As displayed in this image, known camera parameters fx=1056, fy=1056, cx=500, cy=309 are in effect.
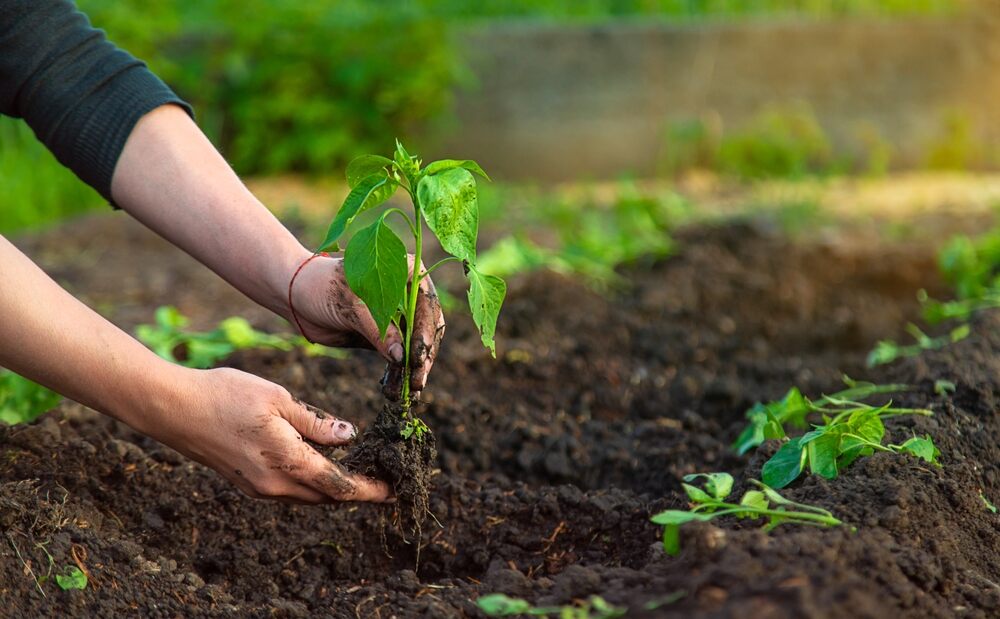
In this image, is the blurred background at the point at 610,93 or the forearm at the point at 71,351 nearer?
the forearm at the point at 71,351

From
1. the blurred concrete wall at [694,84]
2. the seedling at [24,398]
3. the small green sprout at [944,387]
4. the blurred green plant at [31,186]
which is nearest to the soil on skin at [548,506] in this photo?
the small green sprout at [944,387]

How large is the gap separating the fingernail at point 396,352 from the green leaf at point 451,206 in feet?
0.67

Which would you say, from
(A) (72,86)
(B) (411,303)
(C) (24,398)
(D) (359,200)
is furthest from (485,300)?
(C) (24,398)

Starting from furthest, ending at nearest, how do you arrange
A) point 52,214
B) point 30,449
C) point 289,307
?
1. point 52,214
2. point 30,449
3. point 289,307

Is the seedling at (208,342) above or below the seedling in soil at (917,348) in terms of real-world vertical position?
below

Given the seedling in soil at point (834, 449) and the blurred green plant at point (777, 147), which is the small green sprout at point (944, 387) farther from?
the blurred green plant at point (777, 147)

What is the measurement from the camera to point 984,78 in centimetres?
706

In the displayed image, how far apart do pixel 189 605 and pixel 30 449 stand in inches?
23.6

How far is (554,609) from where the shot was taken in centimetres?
137

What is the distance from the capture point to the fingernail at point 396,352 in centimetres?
175

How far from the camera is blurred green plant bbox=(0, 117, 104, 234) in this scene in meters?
5.40

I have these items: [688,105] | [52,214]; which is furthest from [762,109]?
[52,214]

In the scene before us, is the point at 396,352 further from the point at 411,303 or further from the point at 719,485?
the point at 719,485

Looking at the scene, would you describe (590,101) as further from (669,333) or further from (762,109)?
(669,333)
